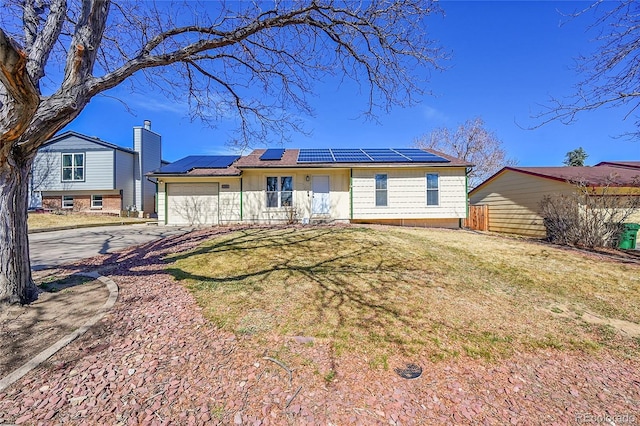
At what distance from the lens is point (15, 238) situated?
3715 mm

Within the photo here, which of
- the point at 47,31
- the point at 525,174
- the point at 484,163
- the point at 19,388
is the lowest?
the point at 19,388

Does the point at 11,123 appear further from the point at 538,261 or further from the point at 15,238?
the point at 538,261

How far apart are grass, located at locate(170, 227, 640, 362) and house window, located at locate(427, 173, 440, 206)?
18.9 ft

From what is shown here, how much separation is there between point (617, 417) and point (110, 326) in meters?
5.08

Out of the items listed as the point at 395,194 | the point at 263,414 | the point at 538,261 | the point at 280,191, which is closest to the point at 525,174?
the point at 395,194

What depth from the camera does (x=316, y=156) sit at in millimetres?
14188

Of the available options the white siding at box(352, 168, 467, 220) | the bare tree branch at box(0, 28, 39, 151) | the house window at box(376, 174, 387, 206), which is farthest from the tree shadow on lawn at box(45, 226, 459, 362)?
the house window at box(376, 174, 387, 206)

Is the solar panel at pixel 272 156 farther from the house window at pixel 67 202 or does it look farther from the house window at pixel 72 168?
the house window at pixel 67 202

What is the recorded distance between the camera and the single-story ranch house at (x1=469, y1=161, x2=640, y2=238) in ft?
35.0

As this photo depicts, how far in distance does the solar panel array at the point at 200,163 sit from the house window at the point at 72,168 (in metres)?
10.6

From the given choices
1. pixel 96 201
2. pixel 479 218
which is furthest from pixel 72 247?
pixel 479 218

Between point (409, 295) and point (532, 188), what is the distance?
12.6 meters

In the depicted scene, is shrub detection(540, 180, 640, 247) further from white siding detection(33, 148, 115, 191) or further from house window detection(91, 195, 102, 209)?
house window detection(91, 195, 102, 209)

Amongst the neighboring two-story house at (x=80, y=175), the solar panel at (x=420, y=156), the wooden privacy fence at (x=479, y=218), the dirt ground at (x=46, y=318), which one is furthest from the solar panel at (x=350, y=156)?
the neighboring two-story house at (x=80, y=175)
